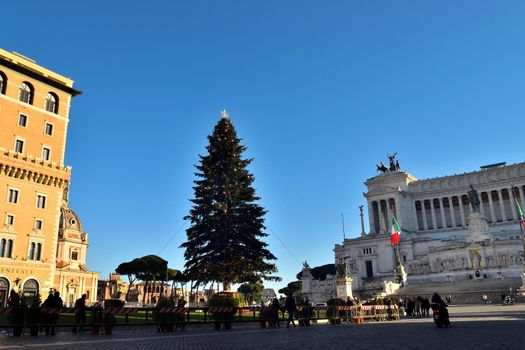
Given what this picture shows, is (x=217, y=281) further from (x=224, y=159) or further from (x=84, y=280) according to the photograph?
(x=84, y=280)

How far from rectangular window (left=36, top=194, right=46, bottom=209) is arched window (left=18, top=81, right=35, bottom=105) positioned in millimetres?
9978

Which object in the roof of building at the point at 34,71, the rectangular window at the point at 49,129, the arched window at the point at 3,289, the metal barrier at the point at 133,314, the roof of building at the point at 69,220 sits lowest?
the metal barrier at the point at 133,314

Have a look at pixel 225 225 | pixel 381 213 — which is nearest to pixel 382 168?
pixel 381 213

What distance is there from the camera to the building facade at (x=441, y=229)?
56.8 m

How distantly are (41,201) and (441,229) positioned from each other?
71.5m

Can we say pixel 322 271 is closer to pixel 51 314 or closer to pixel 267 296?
pixel 267 296

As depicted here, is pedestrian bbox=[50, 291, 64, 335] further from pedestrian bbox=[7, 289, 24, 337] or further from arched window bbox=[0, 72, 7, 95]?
arched window bbox=[0, 72, 7, 95]

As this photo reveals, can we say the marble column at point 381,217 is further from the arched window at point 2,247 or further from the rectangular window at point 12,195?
the arched window at point 2,247

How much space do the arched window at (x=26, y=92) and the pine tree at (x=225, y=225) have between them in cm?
2031

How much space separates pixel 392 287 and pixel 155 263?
50.4m

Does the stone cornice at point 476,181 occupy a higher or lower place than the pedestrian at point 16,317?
higher

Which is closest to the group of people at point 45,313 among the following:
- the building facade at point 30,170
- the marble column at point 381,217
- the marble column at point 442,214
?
the building facade at point 30,170

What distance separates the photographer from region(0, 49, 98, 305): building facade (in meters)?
42.0

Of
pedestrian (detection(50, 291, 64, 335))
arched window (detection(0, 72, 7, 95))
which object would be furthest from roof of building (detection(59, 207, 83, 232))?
pedestrian (detection(50, 291, 64, 335))
